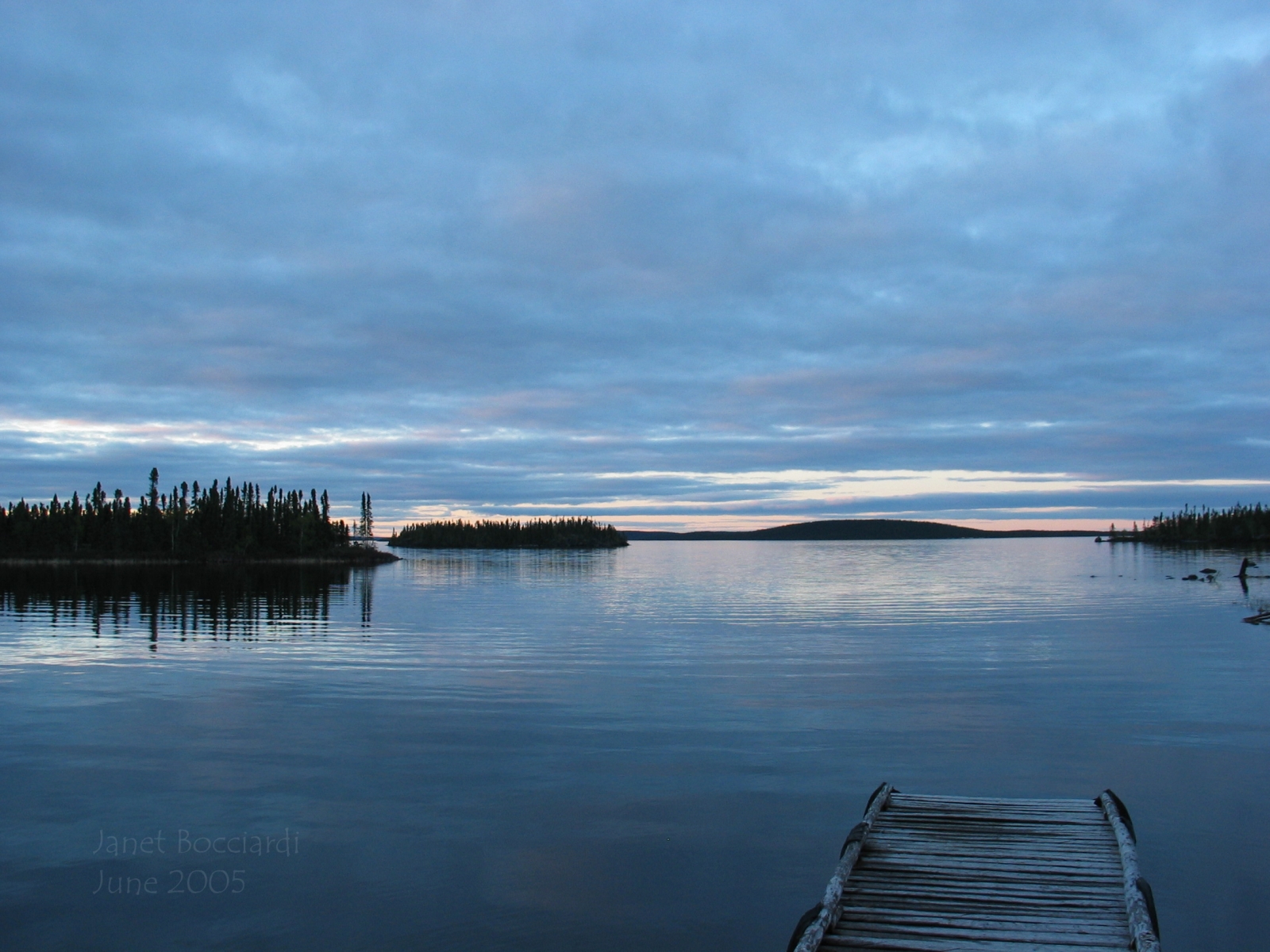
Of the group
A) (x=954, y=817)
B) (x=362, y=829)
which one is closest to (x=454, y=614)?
(x=362, y=829)

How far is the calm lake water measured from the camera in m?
14.7

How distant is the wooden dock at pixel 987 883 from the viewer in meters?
11.0

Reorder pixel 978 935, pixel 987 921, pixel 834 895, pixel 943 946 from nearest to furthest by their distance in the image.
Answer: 1. pixel 943 946
2. pixel 978 935
3. pixel 987 921
4. pixel 834 895

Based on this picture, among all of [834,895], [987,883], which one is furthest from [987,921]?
[834,895]

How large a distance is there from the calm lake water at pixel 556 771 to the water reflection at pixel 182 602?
4988mm

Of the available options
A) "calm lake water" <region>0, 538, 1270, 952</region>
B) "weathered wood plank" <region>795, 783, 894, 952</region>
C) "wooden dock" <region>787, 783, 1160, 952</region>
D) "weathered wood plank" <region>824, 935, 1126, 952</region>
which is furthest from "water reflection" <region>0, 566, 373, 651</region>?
"weathered wood plank" <region>824, 935, 1126, 952</region>

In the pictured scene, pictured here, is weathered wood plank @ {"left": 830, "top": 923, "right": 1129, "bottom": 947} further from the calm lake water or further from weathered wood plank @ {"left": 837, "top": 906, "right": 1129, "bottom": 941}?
the calm lake water

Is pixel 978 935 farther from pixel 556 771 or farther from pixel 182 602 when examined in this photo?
pixel 182 602

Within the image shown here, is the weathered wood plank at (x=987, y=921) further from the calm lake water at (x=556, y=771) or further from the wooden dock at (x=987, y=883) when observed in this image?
the calm lake water at (x=556, y=771)

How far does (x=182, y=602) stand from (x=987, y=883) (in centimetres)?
8320

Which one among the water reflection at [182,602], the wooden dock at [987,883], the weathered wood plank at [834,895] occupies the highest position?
the weathered wood plank at [834,895]

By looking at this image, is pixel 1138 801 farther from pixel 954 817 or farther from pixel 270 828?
pixel 270 828

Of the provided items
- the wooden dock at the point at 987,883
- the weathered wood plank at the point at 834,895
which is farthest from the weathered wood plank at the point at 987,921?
the weathered wood plank at the point at 834,895

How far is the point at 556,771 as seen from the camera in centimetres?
2233
